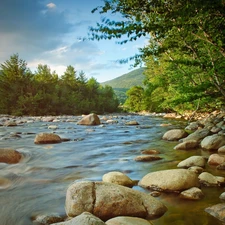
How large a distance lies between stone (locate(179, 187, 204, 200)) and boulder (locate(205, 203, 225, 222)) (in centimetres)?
53

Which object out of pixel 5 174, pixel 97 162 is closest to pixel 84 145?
pixel 97 162

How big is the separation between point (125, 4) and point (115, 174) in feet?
13.0

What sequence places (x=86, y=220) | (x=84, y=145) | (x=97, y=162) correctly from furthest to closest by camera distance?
(x=84, y=145)
(x=97, y=162)
(x=86, y=220)

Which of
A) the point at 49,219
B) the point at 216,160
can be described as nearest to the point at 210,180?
the point at 216,160

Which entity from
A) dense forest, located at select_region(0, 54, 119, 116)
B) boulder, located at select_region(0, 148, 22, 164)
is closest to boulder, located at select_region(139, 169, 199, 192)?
boulder, located at select_region(0, 148, 22, 164)

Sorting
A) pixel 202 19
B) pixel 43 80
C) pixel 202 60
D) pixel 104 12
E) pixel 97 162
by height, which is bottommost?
pixel 97 162

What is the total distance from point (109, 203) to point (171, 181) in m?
1.51

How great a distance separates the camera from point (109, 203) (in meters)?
3.80

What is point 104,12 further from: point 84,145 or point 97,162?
point 84,145

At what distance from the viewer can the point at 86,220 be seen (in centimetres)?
280

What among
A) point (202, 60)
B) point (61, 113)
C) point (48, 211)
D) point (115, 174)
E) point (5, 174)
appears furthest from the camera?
point (61, 113)

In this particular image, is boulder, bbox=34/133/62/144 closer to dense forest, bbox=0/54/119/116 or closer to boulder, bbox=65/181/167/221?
boulder, bbox=65/181/167/221

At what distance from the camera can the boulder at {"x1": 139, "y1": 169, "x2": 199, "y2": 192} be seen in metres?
4.73

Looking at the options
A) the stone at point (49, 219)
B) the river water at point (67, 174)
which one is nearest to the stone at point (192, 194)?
the river water at point (67, 174)
